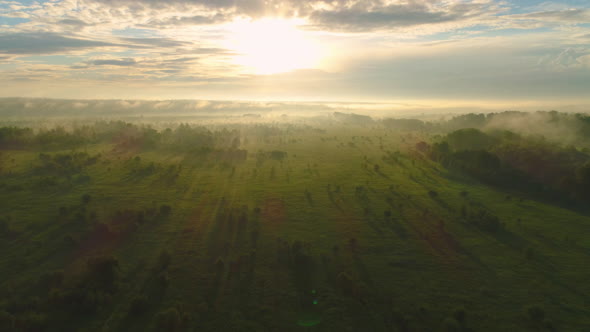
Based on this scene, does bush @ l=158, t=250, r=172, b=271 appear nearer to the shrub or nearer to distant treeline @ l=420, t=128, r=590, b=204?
the shrub

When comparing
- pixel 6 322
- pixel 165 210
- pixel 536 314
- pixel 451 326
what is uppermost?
pixel 165 210

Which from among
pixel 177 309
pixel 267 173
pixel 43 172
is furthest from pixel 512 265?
pixel 43 172

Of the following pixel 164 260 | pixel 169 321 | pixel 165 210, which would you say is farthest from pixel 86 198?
pixel 169 321

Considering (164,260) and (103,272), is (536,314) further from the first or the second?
(103,272)

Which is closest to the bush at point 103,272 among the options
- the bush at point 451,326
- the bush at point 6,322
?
the bush at point 6,322

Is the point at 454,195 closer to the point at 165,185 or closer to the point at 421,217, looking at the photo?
the point at 421,217

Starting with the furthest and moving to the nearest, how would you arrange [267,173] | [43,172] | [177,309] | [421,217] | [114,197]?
[267,173] → [43,172] → [114,197] → [421,217] → [177,309]

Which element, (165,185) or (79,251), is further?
(165,185)

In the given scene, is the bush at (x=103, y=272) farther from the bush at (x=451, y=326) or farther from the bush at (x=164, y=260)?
the bush at (x=451, y=326)

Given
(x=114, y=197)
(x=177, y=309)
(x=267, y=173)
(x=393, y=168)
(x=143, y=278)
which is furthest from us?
(x=393, y=168)
